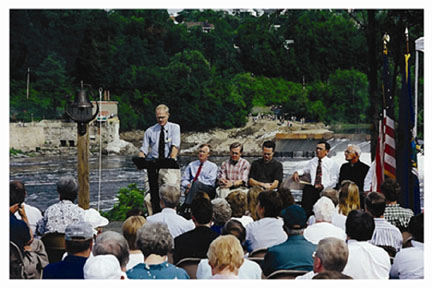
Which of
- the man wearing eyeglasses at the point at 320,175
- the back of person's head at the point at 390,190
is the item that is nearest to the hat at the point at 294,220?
the back of person's head at the point at 390,190

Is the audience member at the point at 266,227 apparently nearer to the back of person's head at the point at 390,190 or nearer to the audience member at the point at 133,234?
the audience member at the point at 133,234

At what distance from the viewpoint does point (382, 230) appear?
13.3 feet

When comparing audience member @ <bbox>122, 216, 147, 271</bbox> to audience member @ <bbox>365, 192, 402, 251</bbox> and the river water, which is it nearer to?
audience member @ <bbox>365, 192, 402, 251</bbox>

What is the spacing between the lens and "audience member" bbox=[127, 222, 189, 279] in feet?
10.6

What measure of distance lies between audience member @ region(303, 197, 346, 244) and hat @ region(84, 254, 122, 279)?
1.37 metres

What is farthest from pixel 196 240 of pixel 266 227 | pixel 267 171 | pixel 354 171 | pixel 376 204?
pixel 354 171

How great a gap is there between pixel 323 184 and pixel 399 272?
10.1ft

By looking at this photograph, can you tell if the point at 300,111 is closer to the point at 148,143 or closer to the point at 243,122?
the point at 243,122

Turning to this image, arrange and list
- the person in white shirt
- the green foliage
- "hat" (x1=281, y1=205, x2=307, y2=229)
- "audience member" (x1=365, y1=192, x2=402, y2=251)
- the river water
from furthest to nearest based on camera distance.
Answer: the river water
the green foliage
the person in white shirt
"audience member" (x1=365, y1=192, x2=402, y2=251)
"hat" (x1=281, y1=205, x2=307, y2=229)

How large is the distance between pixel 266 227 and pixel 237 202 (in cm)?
50

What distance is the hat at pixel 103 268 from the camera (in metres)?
3.04

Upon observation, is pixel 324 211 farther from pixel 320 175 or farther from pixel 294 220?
pixel 320 175

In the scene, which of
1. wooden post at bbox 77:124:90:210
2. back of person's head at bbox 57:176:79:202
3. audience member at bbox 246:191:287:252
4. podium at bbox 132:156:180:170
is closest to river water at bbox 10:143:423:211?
wooden post at bbox 77:124:90:210
